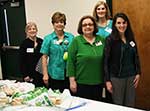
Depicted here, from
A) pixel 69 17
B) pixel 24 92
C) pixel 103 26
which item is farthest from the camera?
pixel 69 17

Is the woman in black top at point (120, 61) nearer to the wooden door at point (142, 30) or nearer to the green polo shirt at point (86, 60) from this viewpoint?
the green polo shirt at point (86, 60)

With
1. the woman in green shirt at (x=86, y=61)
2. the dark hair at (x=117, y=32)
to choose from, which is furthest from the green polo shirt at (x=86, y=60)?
the dark hair at (x=117, y=32)

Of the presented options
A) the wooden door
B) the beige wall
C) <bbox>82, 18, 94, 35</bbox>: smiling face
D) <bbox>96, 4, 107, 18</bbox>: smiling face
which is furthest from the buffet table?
the beige wall

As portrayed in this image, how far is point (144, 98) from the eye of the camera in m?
3.76

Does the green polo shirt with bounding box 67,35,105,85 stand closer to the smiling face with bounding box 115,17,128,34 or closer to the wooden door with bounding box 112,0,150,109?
the smiling face with bounding box 115,17,128,34

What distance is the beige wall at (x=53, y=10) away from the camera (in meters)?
4.08

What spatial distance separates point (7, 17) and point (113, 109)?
4.17 meters

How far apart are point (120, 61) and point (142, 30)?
935 millimetres

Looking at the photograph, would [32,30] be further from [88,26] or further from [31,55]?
[88,26]

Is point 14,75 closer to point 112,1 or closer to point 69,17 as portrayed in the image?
point 69,17

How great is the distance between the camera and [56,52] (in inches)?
126

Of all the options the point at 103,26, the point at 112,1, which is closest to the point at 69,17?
the point at 112,1

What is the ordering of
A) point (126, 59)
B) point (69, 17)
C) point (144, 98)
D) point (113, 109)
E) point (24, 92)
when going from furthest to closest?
point (69, 17)
point (144, 98)
point (126, 59)
point (24, 92)
point (113, 109)

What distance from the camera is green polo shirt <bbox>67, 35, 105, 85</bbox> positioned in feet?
9.34
